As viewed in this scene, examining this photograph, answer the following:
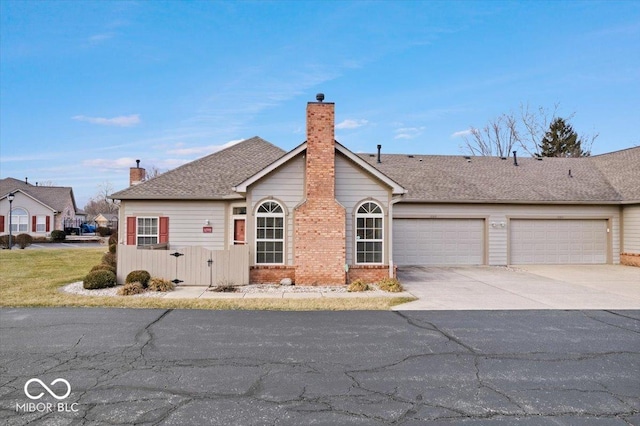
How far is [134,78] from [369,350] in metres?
20.4

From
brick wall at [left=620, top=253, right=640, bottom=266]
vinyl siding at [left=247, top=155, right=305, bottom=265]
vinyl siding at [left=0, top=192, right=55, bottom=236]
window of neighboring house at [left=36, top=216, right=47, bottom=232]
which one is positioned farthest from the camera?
window of neighboring house at [left=36, top=216, right=47, bottom=232]

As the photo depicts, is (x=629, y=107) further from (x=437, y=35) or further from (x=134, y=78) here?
(x=134, y=78)

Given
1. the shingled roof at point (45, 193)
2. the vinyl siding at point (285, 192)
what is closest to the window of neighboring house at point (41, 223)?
the shingled roof at point (45, 193)

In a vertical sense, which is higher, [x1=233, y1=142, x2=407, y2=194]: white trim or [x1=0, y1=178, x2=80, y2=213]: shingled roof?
[x1=0, y1=178, x2=80, y2=213]: shingled roof

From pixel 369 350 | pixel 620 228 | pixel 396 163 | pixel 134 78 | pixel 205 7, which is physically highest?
pixel 205 7

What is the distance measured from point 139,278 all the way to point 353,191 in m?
7.61

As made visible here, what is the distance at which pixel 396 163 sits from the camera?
2281 cm

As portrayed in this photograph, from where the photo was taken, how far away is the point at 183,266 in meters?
13.2

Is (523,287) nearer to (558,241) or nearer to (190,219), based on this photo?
(558,241)

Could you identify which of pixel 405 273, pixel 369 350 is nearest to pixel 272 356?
pixel 369 350

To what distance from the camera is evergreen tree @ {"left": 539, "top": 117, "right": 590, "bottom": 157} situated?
4356 centimetres

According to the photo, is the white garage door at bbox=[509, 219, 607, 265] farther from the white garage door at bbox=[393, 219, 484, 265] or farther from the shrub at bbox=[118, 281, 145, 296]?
the shrub at bbox=[118, 281, 145, 296]

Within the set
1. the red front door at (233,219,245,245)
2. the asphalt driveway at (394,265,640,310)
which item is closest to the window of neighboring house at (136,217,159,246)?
the red front door at (233,219,245,245)

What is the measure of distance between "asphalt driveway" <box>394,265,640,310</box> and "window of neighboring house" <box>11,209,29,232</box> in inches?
1629
